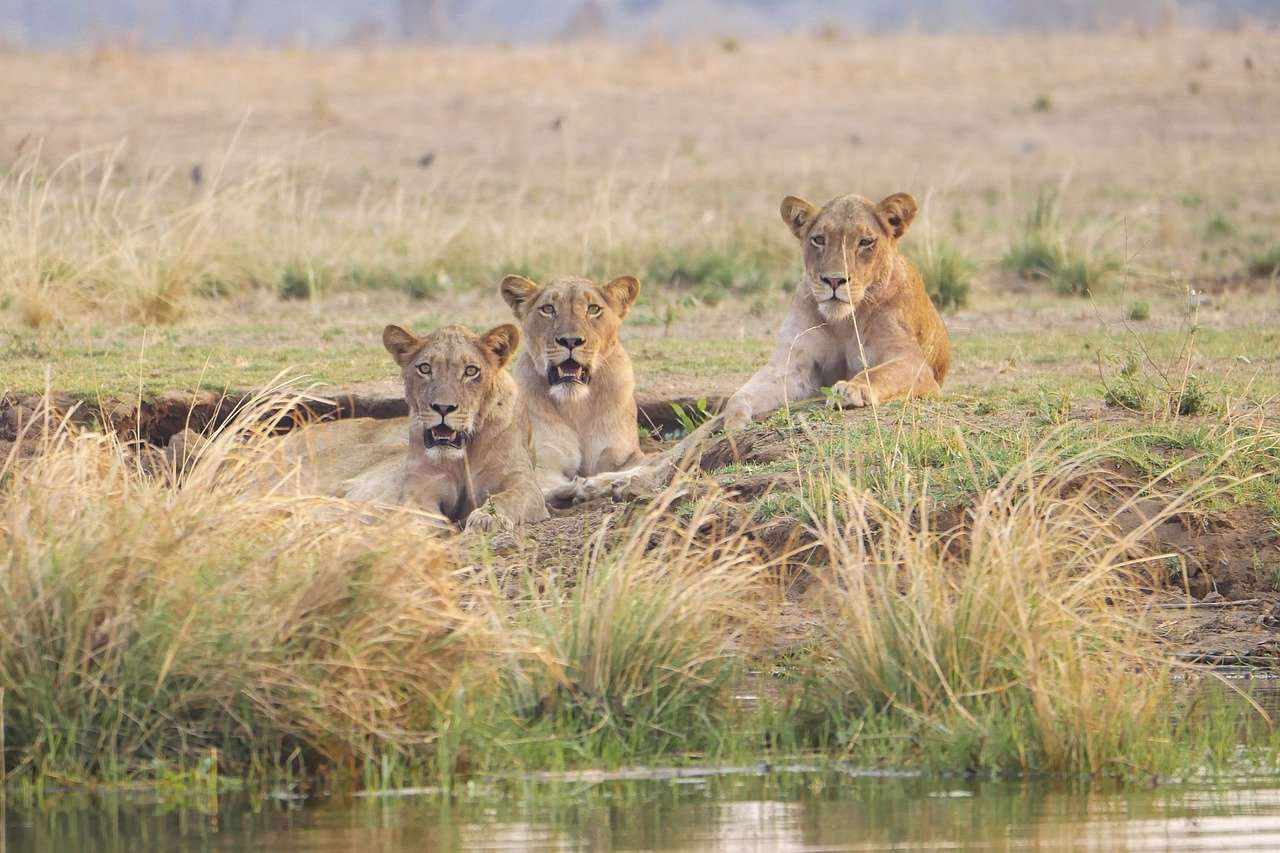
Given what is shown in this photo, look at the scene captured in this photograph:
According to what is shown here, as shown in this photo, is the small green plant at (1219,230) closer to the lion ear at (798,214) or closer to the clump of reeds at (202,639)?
the lion ear at (798,214)

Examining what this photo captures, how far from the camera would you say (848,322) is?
31.9ft

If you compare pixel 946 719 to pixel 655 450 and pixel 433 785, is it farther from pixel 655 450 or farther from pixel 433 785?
pixel 655 450

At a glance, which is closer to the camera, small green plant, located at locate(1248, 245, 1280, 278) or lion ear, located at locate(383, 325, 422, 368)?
lion ear, located at locate(383, 325, 422, 368)

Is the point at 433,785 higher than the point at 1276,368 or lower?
lower

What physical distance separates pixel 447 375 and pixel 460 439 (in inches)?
10.5

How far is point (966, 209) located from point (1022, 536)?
13.8 m

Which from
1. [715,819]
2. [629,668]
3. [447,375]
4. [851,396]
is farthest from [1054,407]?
[715,819]

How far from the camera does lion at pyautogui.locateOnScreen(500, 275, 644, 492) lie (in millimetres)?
9211

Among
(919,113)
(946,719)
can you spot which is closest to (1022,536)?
(946,719)

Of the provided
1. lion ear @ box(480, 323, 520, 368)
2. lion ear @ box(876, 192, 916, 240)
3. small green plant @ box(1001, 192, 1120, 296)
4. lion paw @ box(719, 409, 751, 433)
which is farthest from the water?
small green plant @ box(1001, 192, 1120, 296)

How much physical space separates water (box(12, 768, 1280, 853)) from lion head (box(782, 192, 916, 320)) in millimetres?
4049

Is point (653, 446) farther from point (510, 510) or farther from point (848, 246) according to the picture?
point (510, 510)

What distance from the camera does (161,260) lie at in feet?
44.7

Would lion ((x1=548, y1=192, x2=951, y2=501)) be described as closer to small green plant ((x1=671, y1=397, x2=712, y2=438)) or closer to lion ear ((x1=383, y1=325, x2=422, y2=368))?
small green plant ((x1=671, y1=397, x2=712, y2=438))
